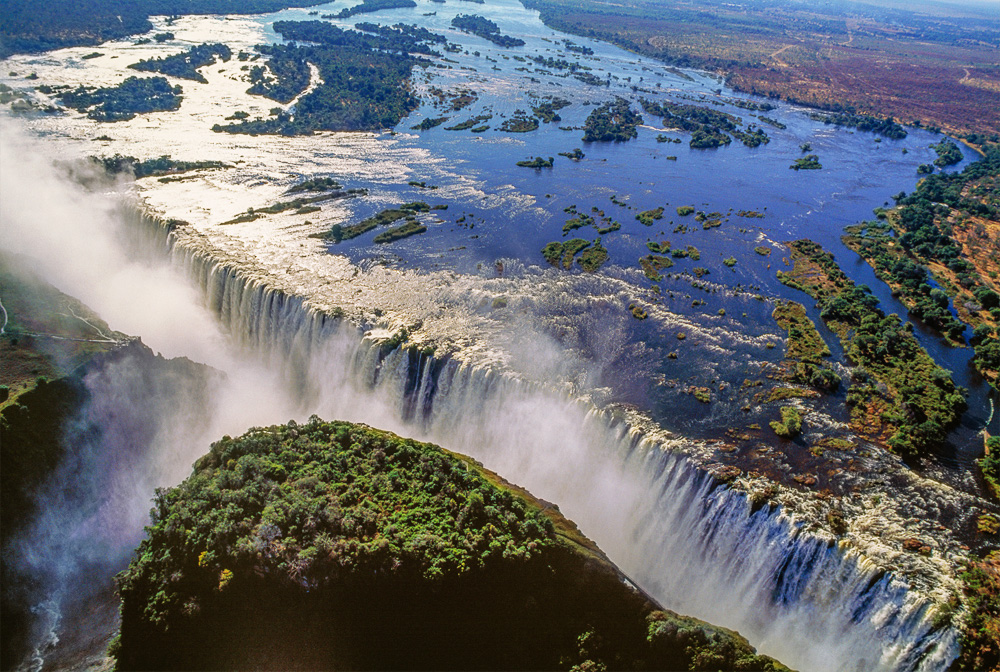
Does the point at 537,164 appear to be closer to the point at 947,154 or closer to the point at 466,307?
the point at 466,307

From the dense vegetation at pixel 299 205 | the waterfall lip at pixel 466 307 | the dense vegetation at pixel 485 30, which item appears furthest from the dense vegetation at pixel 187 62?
the dense vegetation at pixel 485 30

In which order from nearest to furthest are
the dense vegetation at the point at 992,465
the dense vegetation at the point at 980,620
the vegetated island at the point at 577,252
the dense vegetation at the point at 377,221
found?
the dense vegetation at the point at 980,620
the dense vegetation at the point at 992,465
the vegetated island at the point at 577,252
the dense vegetation at the point at 377,221

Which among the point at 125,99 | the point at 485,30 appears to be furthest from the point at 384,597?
the point at 485,30

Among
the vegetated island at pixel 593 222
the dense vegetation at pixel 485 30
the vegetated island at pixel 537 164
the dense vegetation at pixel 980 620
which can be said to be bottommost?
the dense vegetation at pixel 980 620

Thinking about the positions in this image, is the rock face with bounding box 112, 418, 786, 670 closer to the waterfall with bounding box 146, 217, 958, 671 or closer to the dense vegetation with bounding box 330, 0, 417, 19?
the waterfall with bounding box 146, 217, 958, 671

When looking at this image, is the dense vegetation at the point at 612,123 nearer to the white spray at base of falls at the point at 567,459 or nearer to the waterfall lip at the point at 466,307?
the waterfall lip at the point at 466,307
